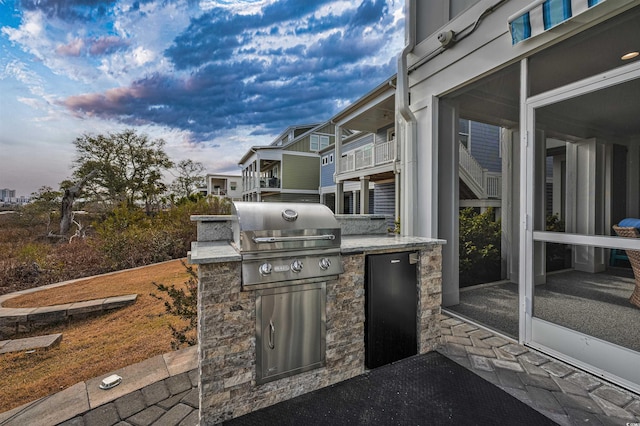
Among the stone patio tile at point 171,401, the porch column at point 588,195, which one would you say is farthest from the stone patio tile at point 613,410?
the stone patio tile at point 171,401

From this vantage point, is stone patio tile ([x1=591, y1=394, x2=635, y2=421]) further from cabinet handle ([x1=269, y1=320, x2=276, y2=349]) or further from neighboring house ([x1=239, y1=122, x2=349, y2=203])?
neighboring house ([x1=239, y1=122, x2=349, y2=203])

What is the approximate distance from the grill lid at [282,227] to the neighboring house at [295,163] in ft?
47.3

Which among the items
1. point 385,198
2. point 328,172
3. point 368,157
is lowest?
point 385,198

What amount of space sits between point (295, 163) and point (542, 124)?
1449 centimetres

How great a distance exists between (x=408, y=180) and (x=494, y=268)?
223cm

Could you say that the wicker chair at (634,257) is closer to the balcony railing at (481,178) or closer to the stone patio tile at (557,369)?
the stone patio tile at (557,369)

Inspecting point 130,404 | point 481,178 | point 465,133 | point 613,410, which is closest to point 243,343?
point 130,404

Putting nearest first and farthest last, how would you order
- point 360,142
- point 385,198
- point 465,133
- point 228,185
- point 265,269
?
1. point 265,269
2. point 465,133
3. point 385,198
4. point 360,142
5. point 228,185

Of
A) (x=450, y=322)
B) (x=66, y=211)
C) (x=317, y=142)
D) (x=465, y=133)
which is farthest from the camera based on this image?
(x=317, y=142)

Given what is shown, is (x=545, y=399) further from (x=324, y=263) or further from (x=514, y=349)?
(x=324, y=263)

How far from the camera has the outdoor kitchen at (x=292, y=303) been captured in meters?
1.77

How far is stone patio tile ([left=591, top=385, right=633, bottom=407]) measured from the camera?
192 centimetres

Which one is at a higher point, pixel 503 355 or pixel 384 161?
pixel 384 161

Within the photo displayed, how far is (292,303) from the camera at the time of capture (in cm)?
202
